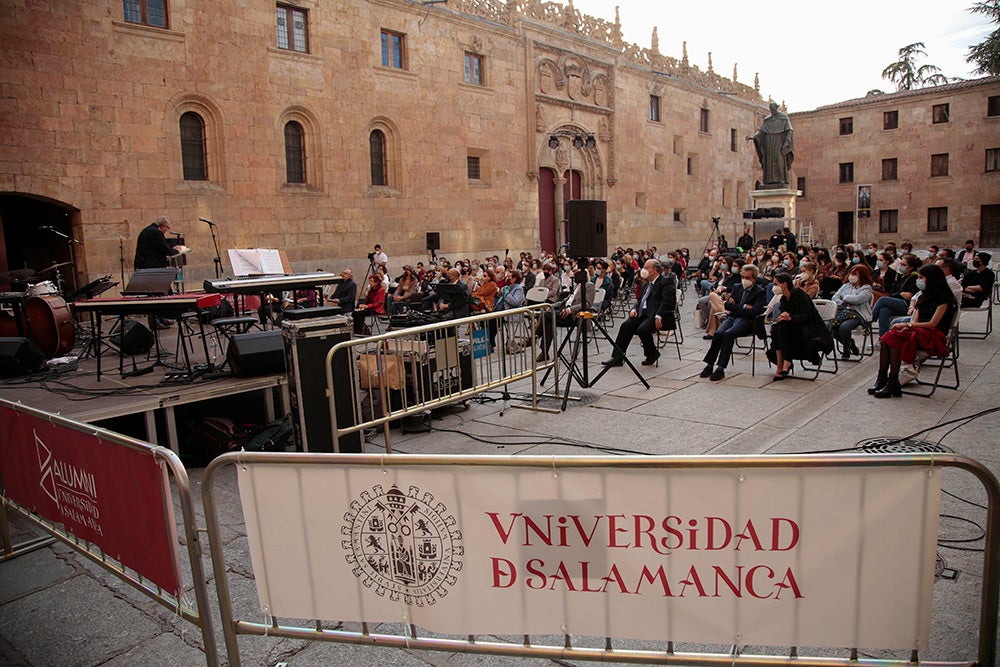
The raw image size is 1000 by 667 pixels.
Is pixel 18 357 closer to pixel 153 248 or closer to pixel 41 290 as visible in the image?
pixel 41 290

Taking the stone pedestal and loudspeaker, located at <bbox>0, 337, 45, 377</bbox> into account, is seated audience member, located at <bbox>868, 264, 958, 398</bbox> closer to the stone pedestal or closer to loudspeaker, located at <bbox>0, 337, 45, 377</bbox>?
loudspeaker, located at <bbox>0, 337, 45, 377</bbox>

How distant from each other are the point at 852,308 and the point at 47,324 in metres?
10.9

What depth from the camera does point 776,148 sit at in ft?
82.2

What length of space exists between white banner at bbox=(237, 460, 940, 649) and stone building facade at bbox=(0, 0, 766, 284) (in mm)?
9216

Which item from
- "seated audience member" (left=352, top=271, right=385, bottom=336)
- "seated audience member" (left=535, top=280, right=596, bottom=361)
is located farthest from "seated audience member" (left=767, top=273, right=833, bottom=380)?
"seated audience member" (left=352, top=271, right=385, bottom=336)

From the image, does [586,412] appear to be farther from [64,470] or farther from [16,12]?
[16,12]

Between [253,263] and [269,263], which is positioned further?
[269,263]

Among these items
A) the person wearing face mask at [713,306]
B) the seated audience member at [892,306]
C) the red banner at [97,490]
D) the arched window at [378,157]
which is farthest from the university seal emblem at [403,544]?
the arched window at [378,157]

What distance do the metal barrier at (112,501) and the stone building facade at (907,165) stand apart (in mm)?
42637

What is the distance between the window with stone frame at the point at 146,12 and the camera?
48.2ft

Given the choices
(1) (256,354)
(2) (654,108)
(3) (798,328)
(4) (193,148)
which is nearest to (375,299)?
(4) (193,148)

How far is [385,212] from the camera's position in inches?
786

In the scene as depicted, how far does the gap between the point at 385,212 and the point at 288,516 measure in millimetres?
18196

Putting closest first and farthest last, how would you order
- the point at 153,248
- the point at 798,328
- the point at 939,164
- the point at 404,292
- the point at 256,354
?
the point at 256,354
the point at 798,328
the point at 153,248
the point at 404,292
the point at 939,164
